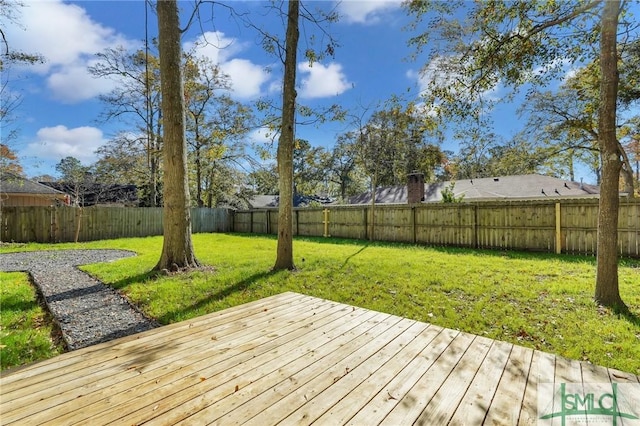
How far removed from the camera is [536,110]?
11820mm

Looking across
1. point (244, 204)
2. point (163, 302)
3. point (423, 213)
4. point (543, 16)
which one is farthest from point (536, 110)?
point (244, 204)

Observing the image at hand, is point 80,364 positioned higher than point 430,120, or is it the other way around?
point 430,120

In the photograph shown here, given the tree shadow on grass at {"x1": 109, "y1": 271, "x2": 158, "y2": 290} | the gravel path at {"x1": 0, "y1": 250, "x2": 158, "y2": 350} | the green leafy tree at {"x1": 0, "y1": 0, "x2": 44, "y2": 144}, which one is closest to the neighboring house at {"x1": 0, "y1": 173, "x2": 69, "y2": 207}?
the green leafy tree at {"x1": 0, "y1": 0, "x2": 44, "y2": 144}

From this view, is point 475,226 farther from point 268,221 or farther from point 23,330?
point 23,330

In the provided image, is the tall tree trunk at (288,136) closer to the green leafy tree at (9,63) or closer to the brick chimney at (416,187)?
the green leafy tree at (9,63)

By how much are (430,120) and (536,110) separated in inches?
391

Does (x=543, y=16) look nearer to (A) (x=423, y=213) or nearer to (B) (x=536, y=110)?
(A) (x=423, y=213)

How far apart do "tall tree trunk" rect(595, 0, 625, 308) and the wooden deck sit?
7.91 feet

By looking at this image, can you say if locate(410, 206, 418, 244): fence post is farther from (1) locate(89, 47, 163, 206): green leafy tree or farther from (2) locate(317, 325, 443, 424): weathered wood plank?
(1) locate(89, 47, 163, 206): green leafy tree

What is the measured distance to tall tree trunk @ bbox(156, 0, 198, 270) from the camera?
554 cm

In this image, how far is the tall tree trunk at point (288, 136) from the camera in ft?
18.8

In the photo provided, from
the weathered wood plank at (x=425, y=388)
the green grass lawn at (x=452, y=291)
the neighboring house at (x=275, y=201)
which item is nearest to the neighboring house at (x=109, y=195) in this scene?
the neighboring house at (x=275, y=201)

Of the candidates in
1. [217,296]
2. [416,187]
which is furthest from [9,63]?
[416,187]

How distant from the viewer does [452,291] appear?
4445 mm
